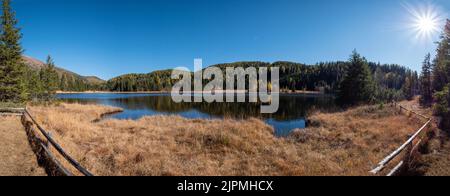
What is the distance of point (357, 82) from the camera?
105 ft

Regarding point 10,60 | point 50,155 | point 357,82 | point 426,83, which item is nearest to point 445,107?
point 357,82

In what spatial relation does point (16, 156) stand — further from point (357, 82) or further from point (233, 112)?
point (357, 82)

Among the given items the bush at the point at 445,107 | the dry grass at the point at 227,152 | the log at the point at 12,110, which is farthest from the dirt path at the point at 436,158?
the log at the point at 12,110

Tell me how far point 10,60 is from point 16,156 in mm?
27525

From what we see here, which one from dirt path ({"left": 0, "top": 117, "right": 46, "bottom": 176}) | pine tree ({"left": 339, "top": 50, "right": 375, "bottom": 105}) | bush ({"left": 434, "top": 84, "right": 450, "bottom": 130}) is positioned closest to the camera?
dirt path ({"left": 0, "top": 117, "right": 46, "bottom": 176})

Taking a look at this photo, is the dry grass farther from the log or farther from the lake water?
the lake water

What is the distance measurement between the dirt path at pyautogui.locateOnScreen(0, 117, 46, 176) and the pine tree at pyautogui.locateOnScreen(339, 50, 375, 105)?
37852 mm

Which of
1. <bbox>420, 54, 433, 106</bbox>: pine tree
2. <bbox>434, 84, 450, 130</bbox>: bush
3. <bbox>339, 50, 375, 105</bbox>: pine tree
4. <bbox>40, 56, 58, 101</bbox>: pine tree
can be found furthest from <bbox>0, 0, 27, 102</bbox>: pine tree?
<bbox>420, 54, 433, 106</bbox>: pine tree

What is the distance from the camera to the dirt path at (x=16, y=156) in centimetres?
689

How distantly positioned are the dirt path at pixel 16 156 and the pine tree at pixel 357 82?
3785 cm

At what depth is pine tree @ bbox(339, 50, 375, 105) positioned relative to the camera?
31625 millimetres

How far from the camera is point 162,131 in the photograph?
15766mm

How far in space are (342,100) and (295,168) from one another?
3168cm
